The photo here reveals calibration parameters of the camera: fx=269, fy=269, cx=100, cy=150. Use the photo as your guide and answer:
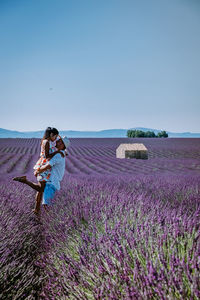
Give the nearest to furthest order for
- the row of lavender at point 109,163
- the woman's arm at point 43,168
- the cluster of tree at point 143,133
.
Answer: the woman's arm at point 43,168 → the row of lavender at point 109,163 → the cluster of tree at point 143,133

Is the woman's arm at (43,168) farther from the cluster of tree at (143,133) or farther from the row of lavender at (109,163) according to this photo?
the cluster of tree at (143,133)

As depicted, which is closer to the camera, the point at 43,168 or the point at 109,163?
the point at 43,168

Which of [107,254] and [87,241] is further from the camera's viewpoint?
[87,241]

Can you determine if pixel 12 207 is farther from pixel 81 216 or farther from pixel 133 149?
pixel 133 149

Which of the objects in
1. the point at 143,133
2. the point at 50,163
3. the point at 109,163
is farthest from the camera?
the point at 143,133

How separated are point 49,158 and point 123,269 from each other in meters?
2.12

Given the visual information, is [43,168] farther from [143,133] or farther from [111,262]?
[143,133]

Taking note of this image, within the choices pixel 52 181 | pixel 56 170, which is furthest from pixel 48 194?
pixel 56 170

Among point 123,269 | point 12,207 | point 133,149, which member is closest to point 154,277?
point 123,269

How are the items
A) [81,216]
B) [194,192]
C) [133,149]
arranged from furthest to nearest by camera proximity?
1. [133,149]
2. [194,192]
3. [81,216]

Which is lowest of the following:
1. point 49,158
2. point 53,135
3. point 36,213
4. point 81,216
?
point 36,213

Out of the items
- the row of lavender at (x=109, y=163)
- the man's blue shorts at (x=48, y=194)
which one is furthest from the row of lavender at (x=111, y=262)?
the row of lavender at (x=109, y=163)

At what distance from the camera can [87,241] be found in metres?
1.60

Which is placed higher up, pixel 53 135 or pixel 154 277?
pixel 53 135
